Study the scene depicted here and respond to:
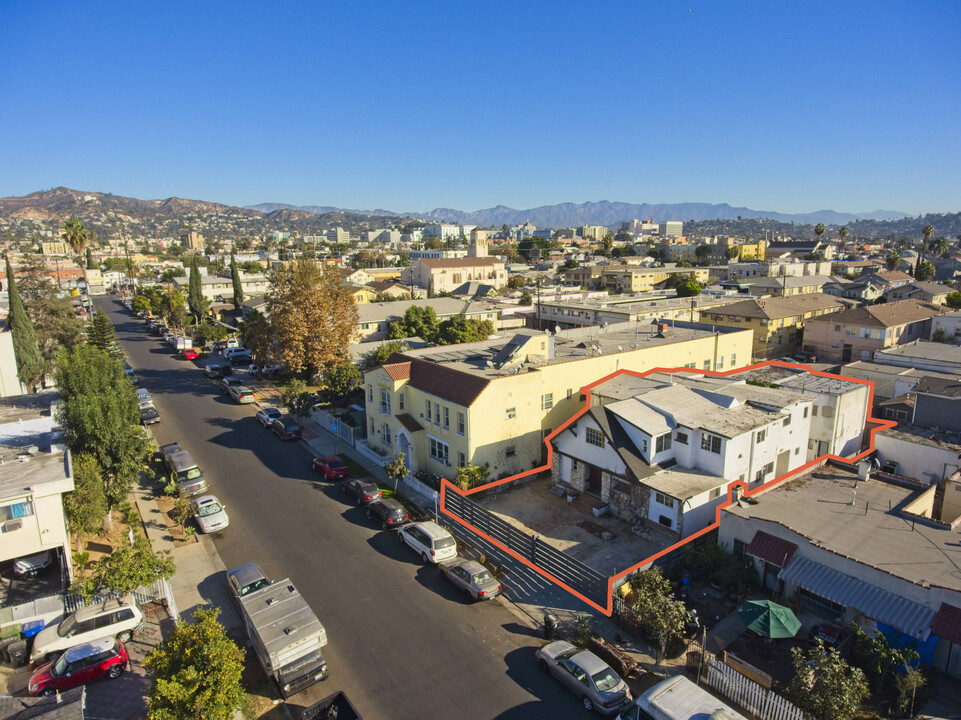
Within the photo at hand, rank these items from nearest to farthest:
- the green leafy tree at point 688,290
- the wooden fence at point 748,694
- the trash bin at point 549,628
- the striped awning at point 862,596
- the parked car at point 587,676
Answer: the wooden fence at point 748,694 → the parked car at point 587,676 → the striped awning at point 862,596 → the trash bin at point 549,628 → the green leafy tree at point 688,290

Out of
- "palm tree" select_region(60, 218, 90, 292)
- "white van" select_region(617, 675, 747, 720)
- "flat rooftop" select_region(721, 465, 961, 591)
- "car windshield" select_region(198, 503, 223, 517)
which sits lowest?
"car windshield" select_region(198, 503, 223, 517)

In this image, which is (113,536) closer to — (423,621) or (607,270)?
(423,621)

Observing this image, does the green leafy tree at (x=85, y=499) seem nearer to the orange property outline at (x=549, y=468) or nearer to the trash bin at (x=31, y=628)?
the trash bin at (x=31, y=628)

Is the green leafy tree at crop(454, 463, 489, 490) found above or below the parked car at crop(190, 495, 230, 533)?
above

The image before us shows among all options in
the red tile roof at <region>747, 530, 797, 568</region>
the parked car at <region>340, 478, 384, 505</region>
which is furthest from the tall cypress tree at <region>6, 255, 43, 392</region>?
the red tile roof at <region>747, 530, 797, 568</region>

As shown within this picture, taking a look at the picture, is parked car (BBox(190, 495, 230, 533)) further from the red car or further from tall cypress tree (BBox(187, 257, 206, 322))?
tall cypress tree (BBox(187, 257, 206, 322))

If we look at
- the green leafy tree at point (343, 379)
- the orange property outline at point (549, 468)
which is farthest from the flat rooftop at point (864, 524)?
the green leafy tree at point (343, 379)
